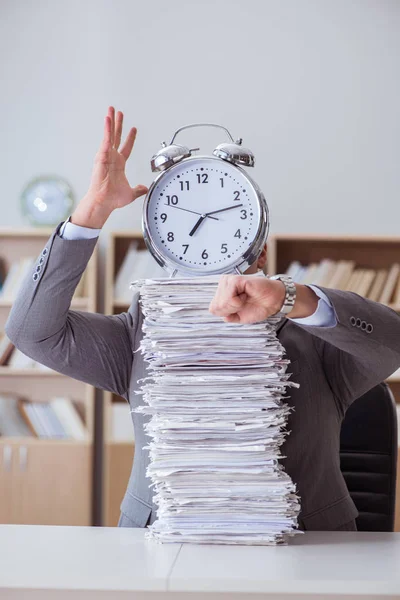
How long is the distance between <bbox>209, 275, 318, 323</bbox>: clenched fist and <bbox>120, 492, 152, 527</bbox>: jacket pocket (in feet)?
1.57

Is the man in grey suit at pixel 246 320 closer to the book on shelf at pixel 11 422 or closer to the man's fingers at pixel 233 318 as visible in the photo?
the man's fingers at pixel 233 318

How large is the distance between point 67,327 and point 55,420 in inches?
107

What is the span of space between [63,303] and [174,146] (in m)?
0.37

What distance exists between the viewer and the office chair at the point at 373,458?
1.99 metres

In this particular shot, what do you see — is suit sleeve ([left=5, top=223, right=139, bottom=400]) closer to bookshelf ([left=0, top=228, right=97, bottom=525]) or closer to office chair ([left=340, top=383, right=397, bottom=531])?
office chair ([left=340, top=383, right=397, bottom=531])

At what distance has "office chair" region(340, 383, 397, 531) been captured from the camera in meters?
1.99

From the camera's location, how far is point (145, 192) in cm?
155

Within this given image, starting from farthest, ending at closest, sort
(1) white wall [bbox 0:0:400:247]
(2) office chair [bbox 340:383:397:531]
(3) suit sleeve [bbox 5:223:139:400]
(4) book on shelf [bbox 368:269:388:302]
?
(1) white wall [bbox 0:0:400:247], (4) book on shelf [bbox 368:269:388:302], (2) office chair [bbox 340:383:397:531], (3) suit sleeve [bbox 5:223:139:400]

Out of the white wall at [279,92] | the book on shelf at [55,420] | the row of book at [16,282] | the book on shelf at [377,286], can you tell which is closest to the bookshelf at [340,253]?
the white wall at [279,92]

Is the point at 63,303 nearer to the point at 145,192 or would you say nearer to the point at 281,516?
the point at 145,192

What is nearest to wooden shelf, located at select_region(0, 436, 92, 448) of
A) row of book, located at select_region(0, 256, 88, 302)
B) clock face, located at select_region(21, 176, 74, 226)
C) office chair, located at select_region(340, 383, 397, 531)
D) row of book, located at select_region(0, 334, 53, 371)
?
row of book, located at select_region(0, 334, 53, 371)

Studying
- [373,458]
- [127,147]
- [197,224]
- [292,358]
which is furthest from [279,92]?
[197,224]

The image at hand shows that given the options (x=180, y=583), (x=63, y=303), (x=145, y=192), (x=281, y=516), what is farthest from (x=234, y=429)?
(x=145, y=192)

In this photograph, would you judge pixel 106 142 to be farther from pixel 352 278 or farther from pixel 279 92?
pixel 279 92
